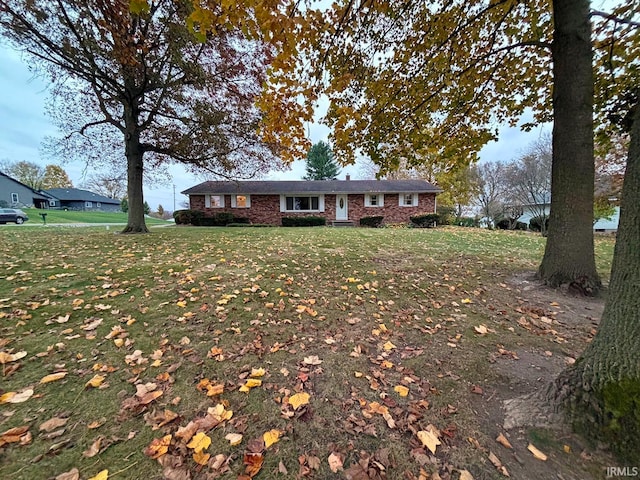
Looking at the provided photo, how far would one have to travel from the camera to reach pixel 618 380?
1.63 meters

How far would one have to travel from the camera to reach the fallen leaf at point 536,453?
162cm

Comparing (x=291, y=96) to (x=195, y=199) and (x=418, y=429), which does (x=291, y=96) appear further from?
(x=195, y=199)

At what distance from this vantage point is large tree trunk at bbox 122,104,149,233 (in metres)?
11.2

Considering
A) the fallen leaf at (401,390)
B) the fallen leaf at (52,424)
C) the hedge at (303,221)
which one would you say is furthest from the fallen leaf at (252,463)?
the hedge at (303,221)

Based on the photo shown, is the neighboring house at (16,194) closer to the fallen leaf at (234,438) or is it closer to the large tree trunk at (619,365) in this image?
the fallen leaf at (234,438)

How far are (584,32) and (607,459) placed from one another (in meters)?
5.68

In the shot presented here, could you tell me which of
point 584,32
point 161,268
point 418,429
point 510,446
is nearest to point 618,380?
point 510,446

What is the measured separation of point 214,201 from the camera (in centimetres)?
2161

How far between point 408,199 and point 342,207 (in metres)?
5.17

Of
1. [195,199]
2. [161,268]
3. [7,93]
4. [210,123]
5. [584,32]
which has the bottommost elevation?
[161,268]

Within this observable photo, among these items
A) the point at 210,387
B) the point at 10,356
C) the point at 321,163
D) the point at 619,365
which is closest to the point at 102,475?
the point at 210,387

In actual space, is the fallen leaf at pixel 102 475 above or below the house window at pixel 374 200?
A: below

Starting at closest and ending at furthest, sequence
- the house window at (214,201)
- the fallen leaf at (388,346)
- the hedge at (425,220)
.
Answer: the fallen leaf at (388,346), the hedge at (425,220), the house window at (214,201)

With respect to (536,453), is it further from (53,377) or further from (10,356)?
(10,356)
